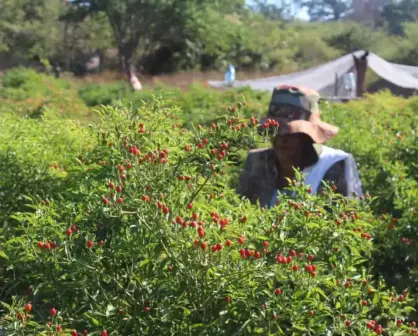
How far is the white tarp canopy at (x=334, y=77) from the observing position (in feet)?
69.0

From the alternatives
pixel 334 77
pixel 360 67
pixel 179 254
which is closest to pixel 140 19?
→ pixel 334 77

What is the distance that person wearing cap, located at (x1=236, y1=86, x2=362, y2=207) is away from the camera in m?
3.71

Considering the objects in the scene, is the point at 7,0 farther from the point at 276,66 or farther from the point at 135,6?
the point at 276,66

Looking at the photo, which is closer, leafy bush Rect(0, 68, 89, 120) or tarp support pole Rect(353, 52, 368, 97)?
leafy bush Rect(0, 68, 89, 120)

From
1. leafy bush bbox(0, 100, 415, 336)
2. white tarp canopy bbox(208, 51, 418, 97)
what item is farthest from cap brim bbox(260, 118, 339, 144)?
white tarp canopy bbox(208, 51, 418, 97)

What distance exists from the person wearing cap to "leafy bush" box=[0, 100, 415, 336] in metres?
1.07

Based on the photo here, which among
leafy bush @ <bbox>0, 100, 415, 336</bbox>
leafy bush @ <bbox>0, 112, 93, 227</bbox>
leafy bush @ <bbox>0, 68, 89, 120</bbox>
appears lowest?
leafy bush @ <bbox>0, 68, 89, 120</bbox>

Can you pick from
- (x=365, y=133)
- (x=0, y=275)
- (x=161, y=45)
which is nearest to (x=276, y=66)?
(x=161, y=45)

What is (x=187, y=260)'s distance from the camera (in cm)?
223

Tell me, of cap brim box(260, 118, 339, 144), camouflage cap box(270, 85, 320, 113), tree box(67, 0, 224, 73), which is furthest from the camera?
tree box(67, 0, 224, 73)

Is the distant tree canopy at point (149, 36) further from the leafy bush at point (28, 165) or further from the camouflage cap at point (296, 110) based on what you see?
the camouflage cap at point (296, 110)

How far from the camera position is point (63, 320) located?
2320 millimetres

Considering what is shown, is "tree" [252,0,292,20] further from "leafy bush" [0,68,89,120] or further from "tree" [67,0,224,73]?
"leafy bush" [0,68,89,120]

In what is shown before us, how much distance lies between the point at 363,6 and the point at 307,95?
8050 centimetres
